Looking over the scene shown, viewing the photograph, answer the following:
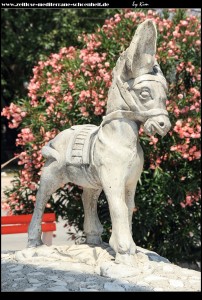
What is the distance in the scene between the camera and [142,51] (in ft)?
13.3

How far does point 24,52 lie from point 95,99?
9837mm

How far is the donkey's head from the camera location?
4.02 metres

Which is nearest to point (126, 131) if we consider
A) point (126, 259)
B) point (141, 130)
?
point (126, 259)

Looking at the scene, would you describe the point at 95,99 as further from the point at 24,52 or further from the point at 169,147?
the point at 24,52

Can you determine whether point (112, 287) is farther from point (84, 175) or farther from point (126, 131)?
point (126, 131)

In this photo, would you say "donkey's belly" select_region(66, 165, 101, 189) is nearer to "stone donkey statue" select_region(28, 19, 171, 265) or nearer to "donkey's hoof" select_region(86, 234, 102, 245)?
"stone donkey statue" select_region(28, 19, 171, 265)

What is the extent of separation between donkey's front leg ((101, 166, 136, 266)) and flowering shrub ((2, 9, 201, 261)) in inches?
70.6

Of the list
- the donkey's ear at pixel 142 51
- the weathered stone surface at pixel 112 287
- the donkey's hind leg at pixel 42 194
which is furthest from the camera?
the donkey's hind leg at pixel 42 194

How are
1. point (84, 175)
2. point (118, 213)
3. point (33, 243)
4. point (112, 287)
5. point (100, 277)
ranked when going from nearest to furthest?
1. point (112, 287)
2. point (100, 277)
3. point (118, 213)
4. point (84, 175)
5. point (33, 243)

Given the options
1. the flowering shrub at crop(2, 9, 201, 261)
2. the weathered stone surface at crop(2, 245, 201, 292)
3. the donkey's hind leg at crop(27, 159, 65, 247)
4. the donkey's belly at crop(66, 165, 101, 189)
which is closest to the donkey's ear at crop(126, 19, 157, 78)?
the donkey's belly at crop(66, 165, 101, 189)

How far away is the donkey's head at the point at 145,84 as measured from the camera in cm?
402

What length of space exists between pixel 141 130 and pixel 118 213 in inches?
76.6

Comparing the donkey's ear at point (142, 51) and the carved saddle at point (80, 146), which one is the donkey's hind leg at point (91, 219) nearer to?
the carved saddle at point (80, 146)

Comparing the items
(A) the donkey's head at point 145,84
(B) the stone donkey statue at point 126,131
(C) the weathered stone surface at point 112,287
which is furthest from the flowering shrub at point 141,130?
(C) the weathered stone surface at point 112,287
